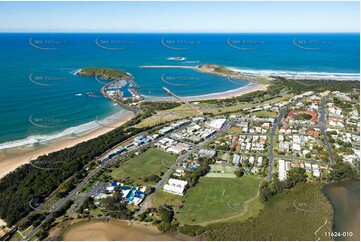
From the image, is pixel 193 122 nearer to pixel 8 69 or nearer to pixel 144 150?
pixel 144 150

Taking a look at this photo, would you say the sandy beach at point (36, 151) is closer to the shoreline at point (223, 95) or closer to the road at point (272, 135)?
the shoreline at point (223, 95)

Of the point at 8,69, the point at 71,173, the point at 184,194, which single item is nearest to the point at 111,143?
the point at 71,173

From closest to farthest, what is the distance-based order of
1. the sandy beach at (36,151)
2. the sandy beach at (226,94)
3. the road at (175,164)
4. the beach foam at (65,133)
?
the road at (175,164) < the sandy beach at (36,151) < the beach foam at (65,133) < the sandy beach at (226,94)

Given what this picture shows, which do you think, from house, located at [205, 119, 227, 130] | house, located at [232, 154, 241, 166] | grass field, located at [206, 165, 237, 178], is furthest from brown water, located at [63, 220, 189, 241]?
house, located at [205, 119, 227, 130]

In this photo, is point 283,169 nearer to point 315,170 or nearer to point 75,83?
point 315,170

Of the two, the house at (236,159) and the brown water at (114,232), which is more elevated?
the house at (236,159)

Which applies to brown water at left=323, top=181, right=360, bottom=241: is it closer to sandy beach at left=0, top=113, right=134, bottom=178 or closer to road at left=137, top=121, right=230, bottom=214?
road at left=137, top=121, right=230, bottom=214

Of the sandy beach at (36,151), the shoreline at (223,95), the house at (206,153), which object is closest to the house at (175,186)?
the house at (206,153)
